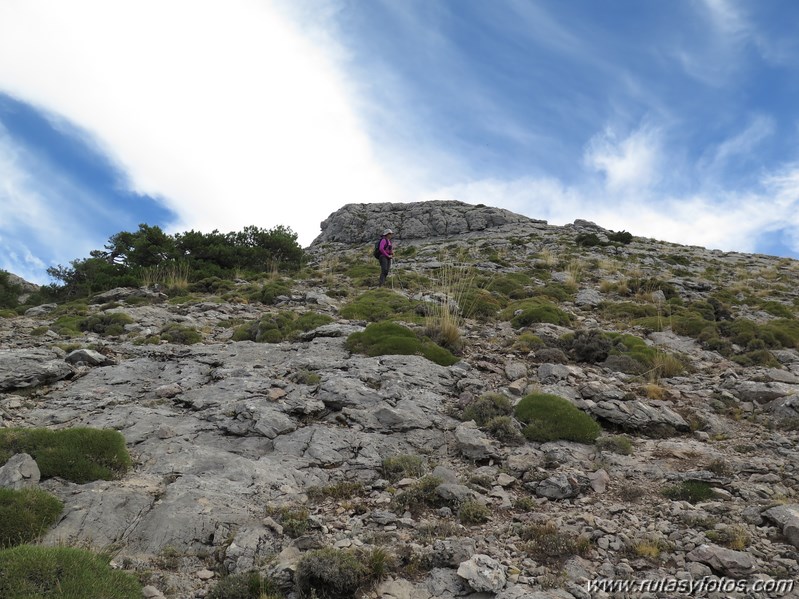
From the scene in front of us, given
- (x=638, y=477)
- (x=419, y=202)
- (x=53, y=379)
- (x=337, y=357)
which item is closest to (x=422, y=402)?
(x=337, y=357)

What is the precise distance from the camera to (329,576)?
4836mm

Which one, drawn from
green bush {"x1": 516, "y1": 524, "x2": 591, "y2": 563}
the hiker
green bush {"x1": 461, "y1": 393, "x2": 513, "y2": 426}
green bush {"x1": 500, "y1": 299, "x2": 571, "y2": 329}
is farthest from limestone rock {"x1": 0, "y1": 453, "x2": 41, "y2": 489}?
the hiker

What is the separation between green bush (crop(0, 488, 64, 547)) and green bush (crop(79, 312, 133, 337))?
9.79 m

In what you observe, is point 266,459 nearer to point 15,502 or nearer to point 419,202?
point 15,502

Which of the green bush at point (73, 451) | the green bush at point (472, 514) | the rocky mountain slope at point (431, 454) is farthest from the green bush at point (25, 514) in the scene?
the green bush at point (472, 514)

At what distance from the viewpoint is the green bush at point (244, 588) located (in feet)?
15.6

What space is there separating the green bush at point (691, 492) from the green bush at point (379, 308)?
9944 mm

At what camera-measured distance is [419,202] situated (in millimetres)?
71125

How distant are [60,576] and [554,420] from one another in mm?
7346

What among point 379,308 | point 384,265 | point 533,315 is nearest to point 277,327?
point 379,308

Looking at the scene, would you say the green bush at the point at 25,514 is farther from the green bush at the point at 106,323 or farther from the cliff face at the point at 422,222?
the cliff face at the point at 422,222

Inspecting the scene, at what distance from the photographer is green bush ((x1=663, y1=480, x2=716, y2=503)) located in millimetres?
6512

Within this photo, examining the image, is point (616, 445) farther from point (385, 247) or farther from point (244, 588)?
point (385, 247)

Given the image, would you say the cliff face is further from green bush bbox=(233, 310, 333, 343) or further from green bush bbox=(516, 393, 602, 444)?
green bush bbox=(516, 393, 602, 444)
